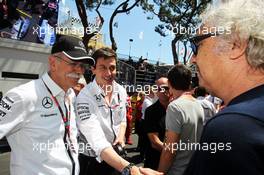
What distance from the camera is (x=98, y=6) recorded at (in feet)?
62.3

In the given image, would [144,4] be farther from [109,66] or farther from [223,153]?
[223,153]

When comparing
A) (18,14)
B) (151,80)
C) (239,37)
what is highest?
(18,14)

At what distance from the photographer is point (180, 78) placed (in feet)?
11.8

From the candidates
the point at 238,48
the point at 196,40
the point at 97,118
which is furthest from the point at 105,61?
the point at 238,48

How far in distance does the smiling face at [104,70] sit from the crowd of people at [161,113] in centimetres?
1

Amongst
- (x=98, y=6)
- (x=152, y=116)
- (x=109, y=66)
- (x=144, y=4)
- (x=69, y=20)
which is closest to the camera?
(x=109, y=66)

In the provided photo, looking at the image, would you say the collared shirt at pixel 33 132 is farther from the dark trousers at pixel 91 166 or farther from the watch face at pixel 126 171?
the dark trousers at pixel 91 166

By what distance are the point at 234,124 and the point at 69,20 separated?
47.3 feet

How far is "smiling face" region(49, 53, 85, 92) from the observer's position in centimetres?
279

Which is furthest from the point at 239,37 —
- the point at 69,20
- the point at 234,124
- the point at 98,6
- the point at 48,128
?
the point at 98,6

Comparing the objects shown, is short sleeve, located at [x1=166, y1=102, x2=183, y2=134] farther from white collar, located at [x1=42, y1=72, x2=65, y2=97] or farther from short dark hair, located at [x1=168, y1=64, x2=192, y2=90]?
white collar, located at [x1=42, y1=72, x2=65, y2=97]

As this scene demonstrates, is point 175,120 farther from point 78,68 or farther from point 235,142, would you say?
point 235,142

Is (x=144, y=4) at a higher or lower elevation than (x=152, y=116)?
higher

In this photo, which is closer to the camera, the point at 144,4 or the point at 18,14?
the point at 18,14
